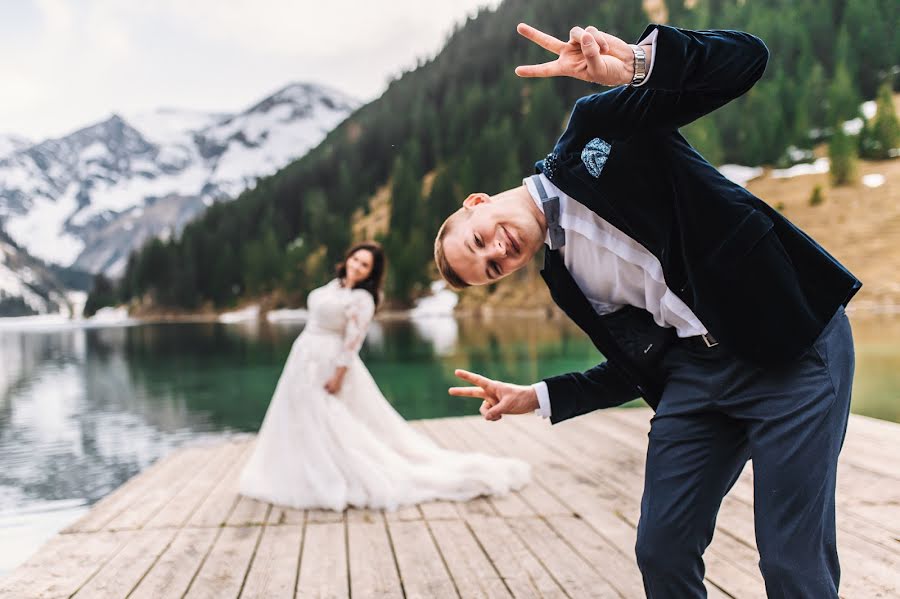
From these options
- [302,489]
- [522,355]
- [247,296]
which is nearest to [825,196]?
[522,355]

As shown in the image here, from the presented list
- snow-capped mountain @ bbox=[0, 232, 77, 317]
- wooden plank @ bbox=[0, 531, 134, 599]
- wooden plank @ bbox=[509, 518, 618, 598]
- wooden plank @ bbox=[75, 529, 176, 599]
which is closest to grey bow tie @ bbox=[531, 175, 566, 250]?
wooden plank @ bbox=[509, 518, 618, 598]

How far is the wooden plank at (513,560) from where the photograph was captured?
312 cm

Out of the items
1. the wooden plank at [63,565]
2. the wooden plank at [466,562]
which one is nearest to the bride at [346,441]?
the wooden plank at [466,562]

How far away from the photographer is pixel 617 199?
5.47 ft

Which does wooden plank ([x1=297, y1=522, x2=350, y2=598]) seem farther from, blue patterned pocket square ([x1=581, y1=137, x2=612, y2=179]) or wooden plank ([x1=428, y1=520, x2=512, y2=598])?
blue patterned pocket square ([x1=581, y1=137, x2=612, y2=179])

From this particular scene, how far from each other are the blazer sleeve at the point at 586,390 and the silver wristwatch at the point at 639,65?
76cm

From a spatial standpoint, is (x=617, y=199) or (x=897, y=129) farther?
(x=897, y=129)

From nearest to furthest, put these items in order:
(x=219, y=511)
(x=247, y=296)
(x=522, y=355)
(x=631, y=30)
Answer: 1. (x=219, y=511)
2. (x=522, y=355)
3. (x=631, y=30)
4. (x=247, y=296)

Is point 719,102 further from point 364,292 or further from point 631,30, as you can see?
point 631,30

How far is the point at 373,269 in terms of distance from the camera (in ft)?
17.9

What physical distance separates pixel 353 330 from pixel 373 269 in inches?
17.5

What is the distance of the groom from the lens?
5.18 ft

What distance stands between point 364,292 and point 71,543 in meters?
2.32

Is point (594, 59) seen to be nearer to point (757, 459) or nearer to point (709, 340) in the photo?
A: point (709, 340)
